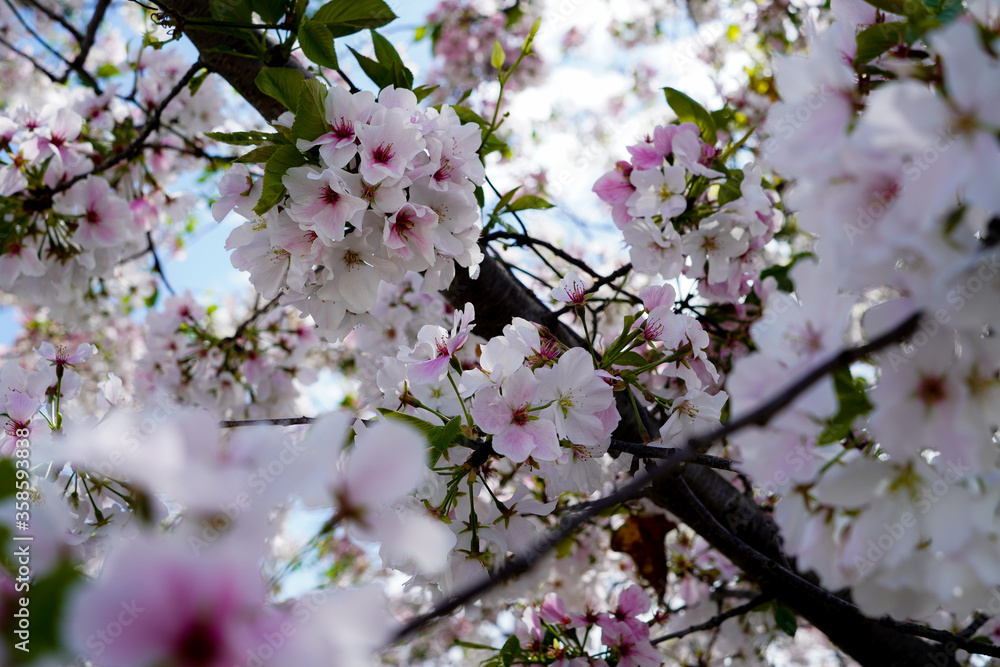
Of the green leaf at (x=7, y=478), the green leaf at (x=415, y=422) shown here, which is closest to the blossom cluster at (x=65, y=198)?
the green leaf at (x=415, y=422)

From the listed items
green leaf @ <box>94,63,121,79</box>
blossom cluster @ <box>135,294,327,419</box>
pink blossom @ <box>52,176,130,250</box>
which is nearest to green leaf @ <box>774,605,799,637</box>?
blossom cluster @ <box>135,294,327,419</box>

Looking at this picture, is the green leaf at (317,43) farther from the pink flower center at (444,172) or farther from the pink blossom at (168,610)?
the pink blossom at (168,610)

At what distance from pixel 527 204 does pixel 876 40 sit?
706 mm

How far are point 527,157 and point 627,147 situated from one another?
12.1 ft

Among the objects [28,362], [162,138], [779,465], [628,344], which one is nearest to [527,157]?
[162,138]

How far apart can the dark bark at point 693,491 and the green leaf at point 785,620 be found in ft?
0.06

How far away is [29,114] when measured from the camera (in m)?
1.64

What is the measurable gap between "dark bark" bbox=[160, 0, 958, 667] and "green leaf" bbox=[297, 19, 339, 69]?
6.1 inches

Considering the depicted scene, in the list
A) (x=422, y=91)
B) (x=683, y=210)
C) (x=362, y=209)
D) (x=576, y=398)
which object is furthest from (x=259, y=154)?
(x=683, y=210)

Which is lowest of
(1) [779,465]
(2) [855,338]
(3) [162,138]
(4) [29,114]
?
(1) [779,465]

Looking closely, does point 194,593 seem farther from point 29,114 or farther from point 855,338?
point 29,114

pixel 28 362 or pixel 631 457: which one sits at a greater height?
pixel 28 362

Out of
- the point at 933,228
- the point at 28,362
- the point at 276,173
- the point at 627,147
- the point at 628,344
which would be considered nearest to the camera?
the point at 933,228

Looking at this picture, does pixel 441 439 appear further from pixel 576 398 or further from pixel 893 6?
pixel 893 6
